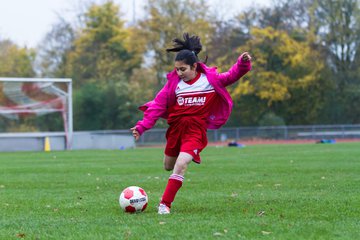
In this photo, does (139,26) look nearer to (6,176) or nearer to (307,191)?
(6,176)

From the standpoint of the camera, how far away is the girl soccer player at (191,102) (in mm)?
7773

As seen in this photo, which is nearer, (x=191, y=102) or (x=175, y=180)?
(x=175, y=180)

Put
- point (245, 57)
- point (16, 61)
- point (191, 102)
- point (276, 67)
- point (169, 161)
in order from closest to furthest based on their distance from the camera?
point (245, 57) → point (191, 102) → point (169, 161) → point (276, 67) → point (16, 61)

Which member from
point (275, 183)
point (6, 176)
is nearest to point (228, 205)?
point (275, 183)

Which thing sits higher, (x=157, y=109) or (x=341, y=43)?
(x=341, y=43)

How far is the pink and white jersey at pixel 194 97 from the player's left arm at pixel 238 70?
0.18 metres

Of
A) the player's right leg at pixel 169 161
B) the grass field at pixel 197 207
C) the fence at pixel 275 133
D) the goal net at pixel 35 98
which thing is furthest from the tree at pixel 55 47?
the player's right leg at pixel 169 161

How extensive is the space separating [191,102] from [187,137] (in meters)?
0.44

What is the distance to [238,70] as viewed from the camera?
7.82 metres

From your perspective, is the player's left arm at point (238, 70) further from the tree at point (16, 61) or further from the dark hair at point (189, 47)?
the tree at point (16, 61)

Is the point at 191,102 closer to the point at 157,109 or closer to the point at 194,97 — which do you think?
the point at 194,97

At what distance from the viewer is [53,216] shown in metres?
7.35

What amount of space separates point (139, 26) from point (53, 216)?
4347 cm

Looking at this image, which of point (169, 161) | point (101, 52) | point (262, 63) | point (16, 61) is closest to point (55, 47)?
point (16, 61)
